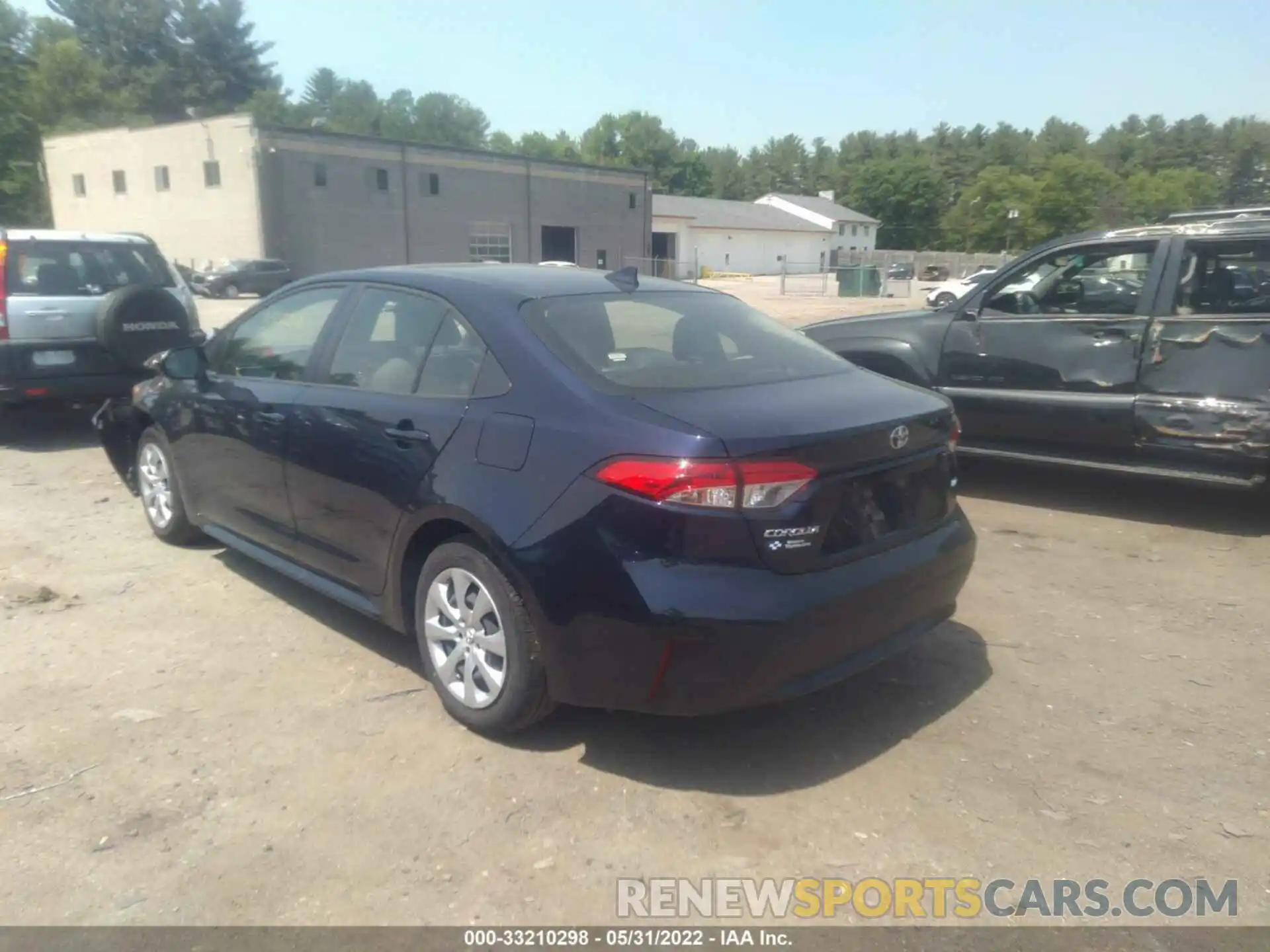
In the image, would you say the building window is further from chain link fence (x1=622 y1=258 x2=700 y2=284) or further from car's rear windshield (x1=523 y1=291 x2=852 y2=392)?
car's rear windshield (x1=523 y1=291 x2=852 y2=392)

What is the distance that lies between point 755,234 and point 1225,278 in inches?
2816

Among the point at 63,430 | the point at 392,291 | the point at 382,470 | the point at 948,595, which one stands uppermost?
the point at 392,291

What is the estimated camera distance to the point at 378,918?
2.68 m

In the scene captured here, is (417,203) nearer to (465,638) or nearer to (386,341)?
(386,341)

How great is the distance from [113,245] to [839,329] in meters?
6.36

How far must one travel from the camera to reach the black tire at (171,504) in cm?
552

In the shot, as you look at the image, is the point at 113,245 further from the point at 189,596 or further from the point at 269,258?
the point at 269,258

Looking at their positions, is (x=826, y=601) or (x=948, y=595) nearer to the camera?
(x=826, y=601)

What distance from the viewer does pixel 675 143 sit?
108 meters

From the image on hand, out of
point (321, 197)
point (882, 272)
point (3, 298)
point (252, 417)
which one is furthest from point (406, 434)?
point (882, 272)

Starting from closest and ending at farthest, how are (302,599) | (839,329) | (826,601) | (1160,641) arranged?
1. (826,601)
2. (1160,641)
3. (302,599)
4. (839,329)

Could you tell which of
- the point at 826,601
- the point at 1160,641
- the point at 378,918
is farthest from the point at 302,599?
the point at 1160,641

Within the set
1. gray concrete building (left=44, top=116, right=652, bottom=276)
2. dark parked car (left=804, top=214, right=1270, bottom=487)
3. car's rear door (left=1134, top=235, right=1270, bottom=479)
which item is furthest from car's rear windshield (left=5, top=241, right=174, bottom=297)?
gray concrete building (left=44, top=116, right=652, bottom=276)

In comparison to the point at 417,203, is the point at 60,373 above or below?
below
